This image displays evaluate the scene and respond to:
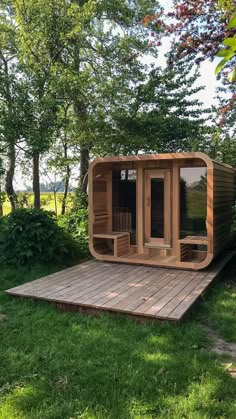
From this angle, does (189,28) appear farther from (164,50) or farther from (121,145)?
(164,50)

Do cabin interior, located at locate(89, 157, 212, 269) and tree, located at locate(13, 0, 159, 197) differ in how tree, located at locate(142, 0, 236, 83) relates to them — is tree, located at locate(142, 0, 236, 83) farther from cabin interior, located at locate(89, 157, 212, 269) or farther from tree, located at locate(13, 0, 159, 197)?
tree, located at locate(13, 0, 159, 197)

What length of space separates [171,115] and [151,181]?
3992mm

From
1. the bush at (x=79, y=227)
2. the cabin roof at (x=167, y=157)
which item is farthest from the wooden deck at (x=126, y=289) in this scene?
the cabin roof at (x=167, y=157)

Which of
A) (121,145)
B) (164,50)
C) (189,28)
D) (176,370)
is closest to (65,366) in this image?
(176,370)

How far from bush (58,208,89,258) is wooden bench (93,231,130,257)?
0.68 meters

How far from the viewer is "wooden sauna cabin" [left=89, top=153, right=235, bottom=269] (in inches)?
216

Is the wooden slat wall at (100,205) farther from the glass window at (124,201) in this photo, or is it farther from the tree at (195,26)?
the tree at (195,26)

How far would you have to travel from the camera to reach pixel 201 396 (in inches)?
87.2

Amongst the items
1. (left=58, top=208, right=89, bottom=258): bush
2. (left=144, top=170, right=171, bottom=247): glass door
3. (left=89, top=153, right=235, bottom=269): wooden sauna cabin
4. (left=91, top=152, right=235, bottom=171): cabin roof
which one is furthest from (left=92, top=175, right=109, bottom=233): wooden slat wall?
(left=144, top=170, right=171, bottom=247): glass door

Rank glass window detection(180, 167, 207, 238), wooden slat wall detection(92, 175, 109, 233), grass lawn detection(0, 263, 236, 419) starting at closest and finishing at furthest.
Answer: grass lawn detection(0, 263, 236, 419) → glass window detection(180, 167, 207, 238) → wooden slat wall detection(92, 175, 109, 233)

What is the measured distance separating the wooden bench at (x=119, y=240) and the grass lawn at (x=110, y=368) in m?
2.32

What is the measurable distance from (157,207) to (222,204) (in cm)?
114

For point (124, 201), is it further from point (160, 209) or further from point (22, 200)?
point (22, 200)

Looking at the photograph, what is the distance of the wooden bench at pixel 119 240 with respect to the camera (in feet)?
19.5
